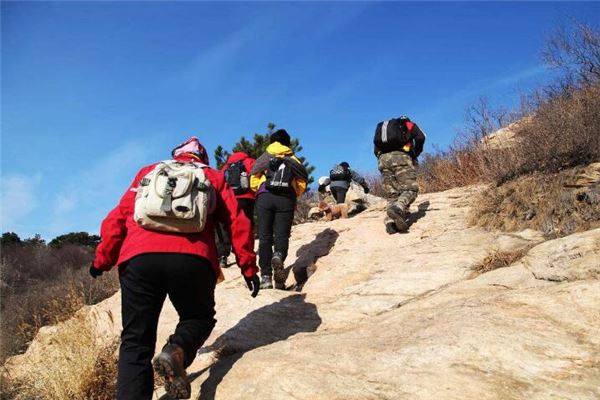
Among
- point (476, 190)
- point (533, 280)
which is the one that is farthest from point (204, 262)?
point (476, 190)

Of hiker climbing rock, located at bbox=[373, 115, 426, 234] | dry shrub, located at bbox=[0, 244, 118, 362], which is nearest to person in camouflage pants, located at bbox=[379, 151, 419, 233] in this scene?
hiker climbing rock, located at bbox=[373, 115, 426, 234]

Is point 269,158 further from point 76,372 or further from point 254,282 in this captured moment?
point 76,372

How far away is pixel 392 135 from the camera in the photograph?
6938 mm

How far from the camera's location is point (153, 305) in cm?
300

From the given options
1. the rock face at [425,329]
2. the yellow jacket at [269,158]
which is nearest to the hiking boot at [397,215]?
the rock face at [425,329]

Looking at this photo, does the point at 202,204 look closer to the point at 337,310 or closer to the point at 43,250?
the point at 337,310

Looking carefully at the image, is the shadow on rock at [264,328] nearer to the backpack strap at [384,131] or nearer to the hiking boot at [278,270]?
the hiking boot at [278,270]

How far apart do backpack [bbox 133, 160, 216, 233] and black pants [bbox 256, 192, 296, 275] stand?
2512 mm

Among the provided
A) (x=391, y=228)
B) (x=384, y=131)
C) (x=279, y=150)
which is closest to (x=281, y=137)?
(x=279, y=150)

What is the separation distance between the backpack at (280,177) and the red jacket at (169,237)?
2197mm

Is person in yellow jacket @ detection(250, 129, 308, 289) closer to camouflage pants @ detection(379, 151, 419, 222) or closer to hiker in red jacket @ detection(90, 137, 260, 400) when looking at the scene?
camouflage pants @ detection(379, 151, 419, 222)

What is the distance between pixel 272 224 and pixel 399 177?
7.50 feet

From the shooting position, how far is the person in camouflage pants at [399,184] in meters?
6.72

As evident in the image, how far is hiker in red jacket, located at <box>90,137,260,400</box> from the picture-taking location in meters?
2.90
